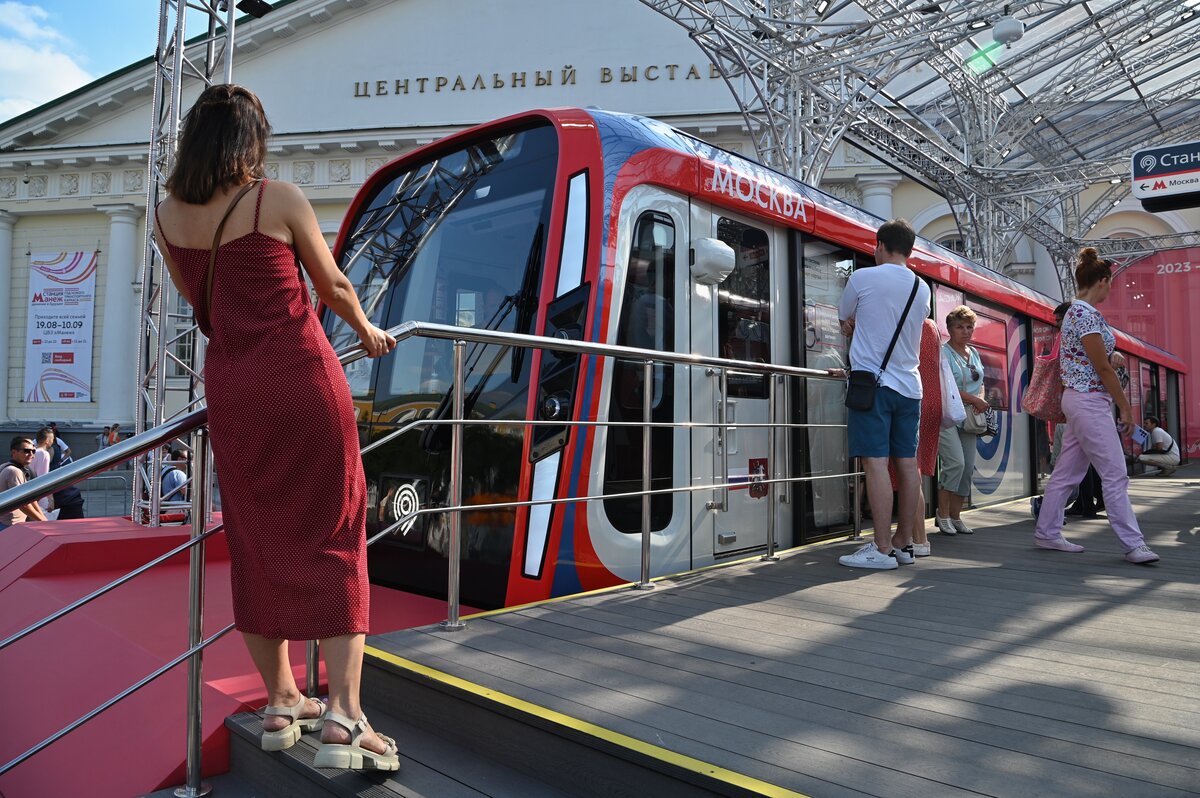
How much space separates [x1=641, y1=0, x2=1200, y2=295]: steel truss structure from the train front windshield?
7.62 m

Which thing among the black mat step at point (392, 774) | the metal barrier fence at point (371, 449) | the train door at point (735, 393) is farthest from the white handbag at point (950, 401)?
the black mat step at point (392, 774)

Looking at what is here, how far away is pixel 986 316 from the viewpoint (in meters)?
8.62

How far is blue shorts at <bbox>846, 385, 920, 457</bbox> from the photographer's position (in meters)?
4.56

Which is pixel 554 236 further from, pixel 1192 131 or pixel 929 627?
pixel 1192 131

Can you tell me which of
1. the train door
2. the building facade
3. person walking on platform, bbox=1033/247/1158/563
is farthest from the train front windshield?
the building facade

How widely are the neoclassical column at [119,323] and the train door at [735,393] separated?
73.5 feet

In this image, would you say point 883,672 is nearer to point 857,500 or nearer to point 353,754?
point 353,754

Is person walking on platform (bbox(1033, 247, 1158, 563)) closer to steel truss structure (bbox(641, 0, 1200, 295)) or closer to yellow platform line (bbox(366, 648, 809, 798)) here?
yellow platform line (bbox(366, 648, 809, 798))

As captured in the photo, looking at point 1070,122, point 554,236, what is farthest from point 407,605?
point 1070,122

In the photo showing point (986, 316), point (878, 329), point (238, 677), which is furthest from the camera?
point (986, 316)

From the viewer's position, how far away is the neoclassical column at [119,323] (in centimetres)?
2316

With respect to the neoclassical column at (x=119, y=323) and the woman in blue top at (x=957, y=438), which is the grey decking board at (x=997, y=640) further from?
the neoclassical column at (x=119, y=323)

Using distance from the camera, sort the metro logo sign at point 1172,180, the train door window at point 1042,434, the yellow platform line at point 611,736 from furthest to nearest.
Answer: the train door window at point 1042,434 → the metro logo sign at point 1172,180 → the yellow platform line at point 611,736

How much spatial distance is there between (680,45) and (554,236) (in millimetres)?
20115
